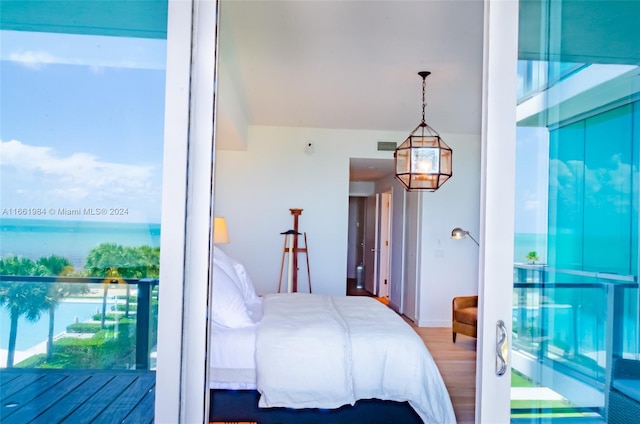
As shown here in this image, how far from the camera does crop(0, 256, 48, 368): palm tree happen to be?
104cm

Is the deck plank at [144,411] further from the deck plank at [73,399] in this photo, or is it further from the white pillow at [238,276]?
the white pillow at [238,276]

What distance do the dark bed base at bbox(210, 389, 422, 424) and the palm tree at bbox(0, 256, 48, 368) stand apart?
65.9 inches

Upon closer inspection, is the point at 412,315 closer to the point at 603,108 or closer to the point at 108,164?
the point at 603,108

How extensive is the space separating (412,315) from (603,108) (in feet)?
16.4

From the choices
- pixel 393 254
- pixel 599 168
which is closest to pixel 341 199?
pixel 393 254

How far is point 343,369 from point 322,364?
0.14 metres

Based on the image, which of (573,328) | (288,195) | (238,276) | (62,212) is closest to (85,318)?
(62,212)

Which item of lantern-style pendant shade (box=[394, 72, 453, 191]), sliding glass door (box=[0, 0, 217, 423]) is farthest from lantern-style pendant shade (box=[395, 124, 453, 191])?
sliding glass door (box=[0, 0, 217, 423])

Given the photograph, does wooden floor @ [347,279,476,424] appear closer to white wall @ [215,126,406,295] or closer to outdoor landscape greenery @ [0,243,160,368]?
white wall @ [215,126,406,295]

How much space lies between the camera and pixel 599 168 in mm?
1257

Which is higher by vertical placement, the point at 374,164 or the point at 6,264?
the point at 374,164

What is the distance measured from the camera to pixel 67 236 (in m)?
1.08

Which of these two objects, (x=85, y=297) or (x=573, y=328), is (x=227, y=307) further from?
(x=573, y=328)

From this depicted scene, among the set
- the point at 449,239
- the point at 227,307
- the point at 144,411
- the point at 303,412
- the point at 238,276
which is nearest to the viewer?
the point at 144,411
